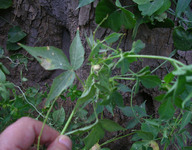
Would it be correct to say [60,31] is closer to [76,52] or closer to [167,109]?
[76,52]

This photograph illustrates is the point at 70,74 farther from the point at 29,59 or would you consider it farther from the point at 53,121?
the point at 29,59

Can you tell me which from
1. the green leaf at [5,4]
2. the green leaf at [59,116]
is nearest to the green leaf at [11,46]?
the green leaf at [5,4]

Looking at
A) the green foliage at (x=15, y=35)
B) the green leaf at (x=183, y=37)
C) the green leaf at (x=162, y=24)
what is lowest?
the green leaf at (x=183, y=37)

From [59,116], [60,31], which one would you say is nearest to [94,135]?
[59,116]

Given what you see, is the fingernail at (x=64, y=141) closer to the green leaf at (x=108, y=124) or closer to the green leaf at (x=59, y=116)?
the green leaf at (x=108, y=124)

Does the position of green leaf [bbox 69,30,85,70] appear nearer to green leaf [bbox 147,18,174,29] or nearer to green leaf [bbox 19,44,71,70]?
green leaf [bbox 19,44,71,70]

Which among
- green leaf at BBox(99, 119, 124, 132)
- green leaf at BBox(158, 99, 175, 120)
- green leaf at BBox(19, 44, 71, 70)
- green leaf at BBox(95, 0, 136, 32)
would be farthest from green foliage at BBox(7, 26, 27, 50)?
green leaf at BBox(158, 99, 175, 120)

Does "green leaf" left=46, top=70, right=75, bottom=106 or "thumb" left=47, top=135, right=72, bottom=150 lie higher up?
Answer: "green leaf" left=46, top=70, right=75, bottom=106
